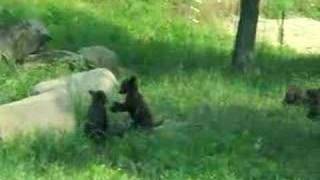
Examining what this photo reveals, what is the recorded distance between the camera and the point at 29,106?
807cm

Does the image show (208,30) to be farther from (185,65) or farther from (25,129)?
(25,129)

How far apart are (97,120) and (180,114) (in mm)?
1559

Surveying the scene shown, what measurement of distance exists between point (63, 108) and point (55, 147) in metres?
0.76

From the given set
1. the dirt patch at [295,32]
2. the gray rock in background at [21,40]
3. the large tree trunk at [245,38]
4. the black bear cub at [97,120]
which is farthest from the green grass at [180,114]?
the dirt patch at [295,32]

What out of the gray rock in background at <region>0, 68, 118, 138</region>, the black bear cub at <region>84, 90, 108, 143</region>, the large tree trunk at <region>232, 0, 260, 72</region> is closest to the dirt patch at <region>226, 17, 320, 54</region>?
the large tree trunk at <region>232, 0, 260, 72</region>

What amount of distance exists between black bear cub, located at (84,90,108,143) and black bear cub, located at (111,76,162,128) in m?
0.37

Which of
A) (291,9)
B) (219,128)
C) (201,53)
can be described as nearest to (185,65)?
(201,53)

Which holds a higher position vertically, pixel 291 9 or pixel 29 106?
pixel 29 106

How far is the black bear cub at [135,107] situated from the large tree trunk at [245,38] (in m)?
5.01

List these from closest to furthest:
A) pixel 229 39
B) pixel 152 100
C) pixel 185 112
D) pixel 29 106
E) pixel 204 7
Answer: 1. pixel 29 106
2. pixel 185 112
3. pixel 152 100
4. pixel 229 39
5. pixel 204 7

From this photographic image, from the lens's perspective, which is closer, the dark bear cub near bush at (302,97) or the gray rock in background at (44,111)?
the gray rock in background at (44,111)

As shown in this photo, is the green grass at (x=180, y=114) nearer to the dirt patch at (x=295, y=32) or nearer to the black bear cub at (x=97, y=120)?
the black bear cub at (x=97, y=120)

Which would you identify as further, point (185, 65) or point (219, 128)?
point (185, 65)

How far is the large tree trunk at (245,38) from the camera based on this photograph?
43.3 feet
